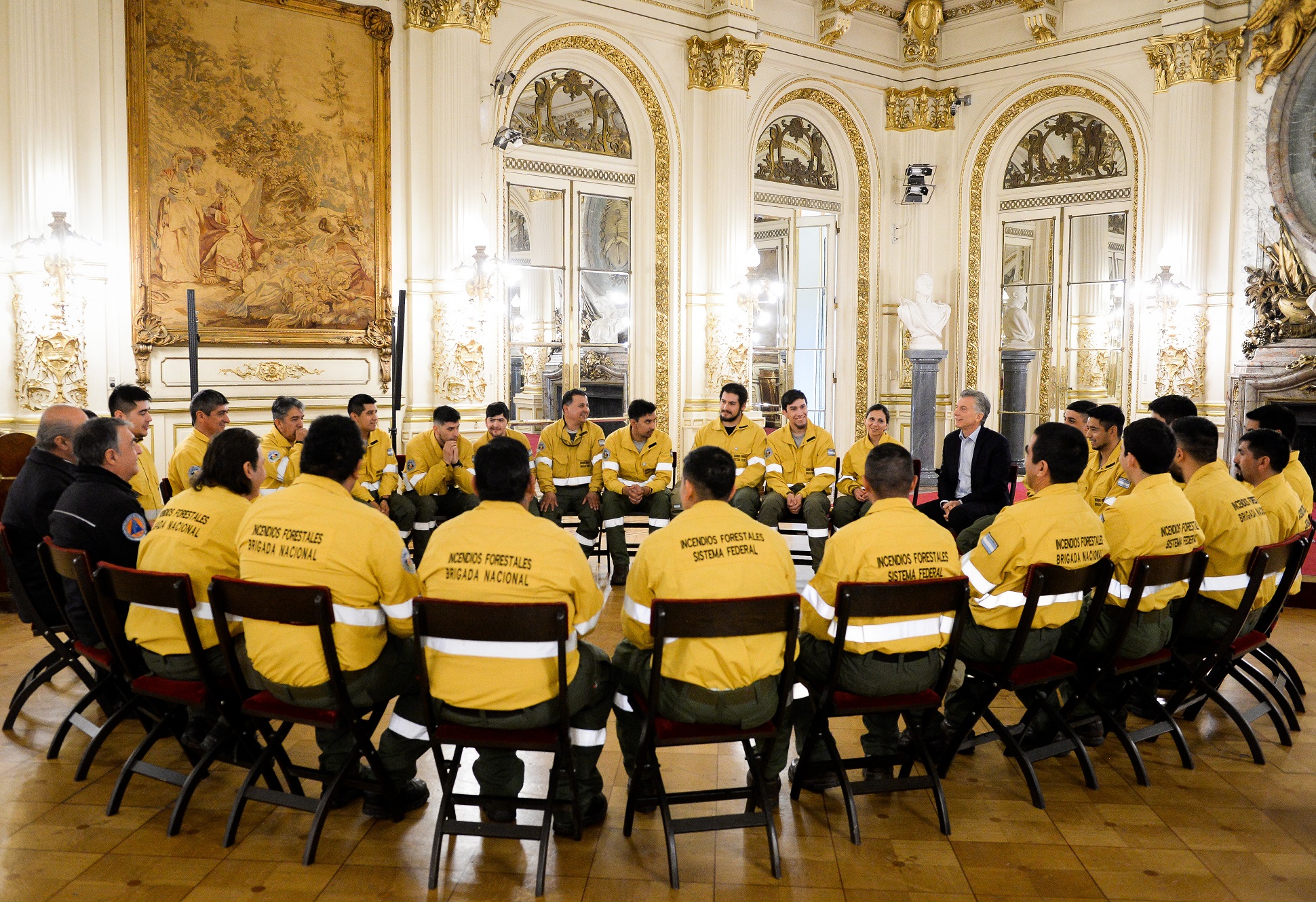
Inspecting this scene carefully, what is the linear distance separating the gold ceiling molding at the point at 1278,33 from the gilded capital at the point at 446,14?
7.22m

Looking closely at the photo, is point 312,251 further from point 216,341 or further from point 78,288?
point 78,288

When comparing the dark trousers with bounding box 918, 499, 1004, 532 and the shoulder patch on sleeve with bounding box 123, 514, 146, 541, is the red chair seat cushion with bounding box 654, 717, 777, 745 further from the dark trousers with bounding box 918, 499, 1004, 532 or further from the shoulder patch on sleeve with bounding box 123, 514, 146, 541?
the dark trousers with bounding box 918, 499, 1004, 532

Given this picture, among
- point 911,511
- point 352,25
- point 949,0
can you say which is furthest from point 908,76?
point 911,511

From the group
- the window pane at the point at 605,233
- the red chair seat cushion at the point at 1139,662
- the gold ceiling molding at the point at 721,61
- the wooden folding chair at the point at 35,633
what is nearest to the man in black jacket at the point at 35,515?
the wooden folding chair at the point at 35,633

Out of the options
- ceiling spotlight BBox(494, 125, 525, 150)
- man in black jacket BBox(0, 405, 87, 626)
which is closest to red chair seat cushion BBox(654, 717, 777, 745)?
man in black jacket BBox(0, 405, 87, 626)

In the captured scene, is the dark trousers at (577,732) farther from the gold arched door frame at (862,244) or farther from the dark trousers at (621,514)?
the gold arched door frame at (862,244)

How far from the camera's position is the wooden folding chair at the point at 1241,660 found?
3912 mm

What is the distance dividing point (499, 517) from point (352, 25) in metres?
A: 7.14

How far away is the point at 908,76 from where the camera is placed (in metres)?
12.5

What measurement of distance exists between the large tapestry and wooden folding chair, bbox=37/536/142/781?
4.60m

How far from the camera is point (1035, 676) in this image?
3.61 m

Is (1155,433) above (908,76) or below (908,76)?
below

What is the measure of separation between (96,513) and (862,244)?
402 inches

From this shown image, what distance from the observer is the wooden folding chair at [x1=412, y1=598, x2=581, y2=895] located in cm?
289
